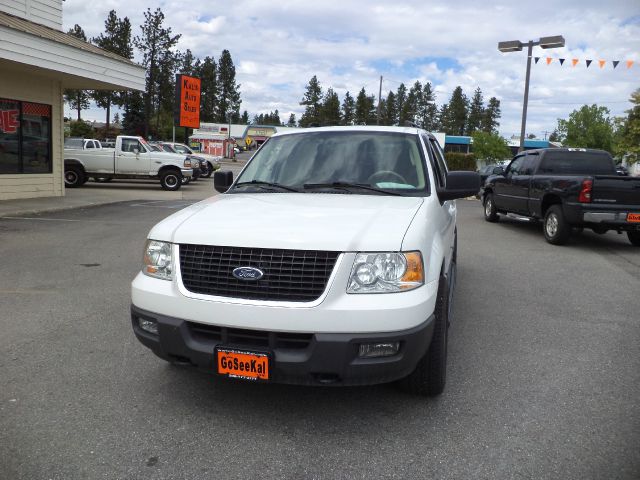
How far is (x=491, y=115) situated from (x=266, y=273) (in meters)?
119

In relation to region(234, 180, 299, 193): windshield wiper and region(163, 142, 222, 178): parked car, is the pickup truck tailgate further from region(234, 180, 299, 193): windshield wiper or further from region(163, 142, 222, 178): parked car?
region(163, 142, 222, 178): parked car

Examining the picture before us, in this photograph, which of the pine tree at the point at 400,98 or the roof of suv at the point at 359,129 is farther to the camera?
the pine tree at the point at 400,98

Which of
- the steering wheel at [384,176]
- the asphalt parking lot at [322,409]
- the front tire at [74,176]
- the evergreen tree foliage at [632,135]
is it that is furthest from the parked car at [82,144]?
the evergreen tree foliage at [632,135]

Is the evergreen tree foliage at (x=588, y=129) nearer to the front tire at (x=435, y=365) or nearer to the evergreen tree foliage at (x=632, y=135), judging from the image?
the evergreen tree foliage at (x=632, y=135)

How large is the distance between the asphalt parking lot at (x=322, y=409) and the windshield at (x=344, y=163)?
1473mm

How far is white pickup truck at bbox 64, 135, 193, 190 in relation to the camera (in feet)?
69.7

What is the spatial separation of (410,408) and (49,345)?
2.89 meters

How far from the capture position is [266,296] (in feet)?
9.69

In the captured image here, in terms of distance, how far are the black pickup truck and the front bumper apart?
25.8 feet

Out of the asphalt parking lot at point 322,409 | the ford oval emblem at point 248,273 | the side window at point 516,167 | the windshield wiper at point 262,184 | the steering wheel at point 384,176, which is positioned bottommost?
the asphalt parking lot at point 322,409

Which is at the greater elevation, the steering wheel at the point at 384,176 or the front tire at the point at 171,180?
the steering wheel at the point at 384,176

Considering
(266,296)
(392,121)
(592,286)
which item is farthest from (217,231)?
(392,121)

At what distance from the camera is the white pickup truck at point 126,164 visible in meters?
21.2

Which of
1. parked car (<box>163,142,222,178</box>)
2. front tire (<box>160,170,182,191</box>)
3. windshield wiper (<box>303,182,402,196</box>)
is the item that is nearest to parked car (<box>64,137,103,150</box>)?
front tire (<box>160,170,182,191</box>)
